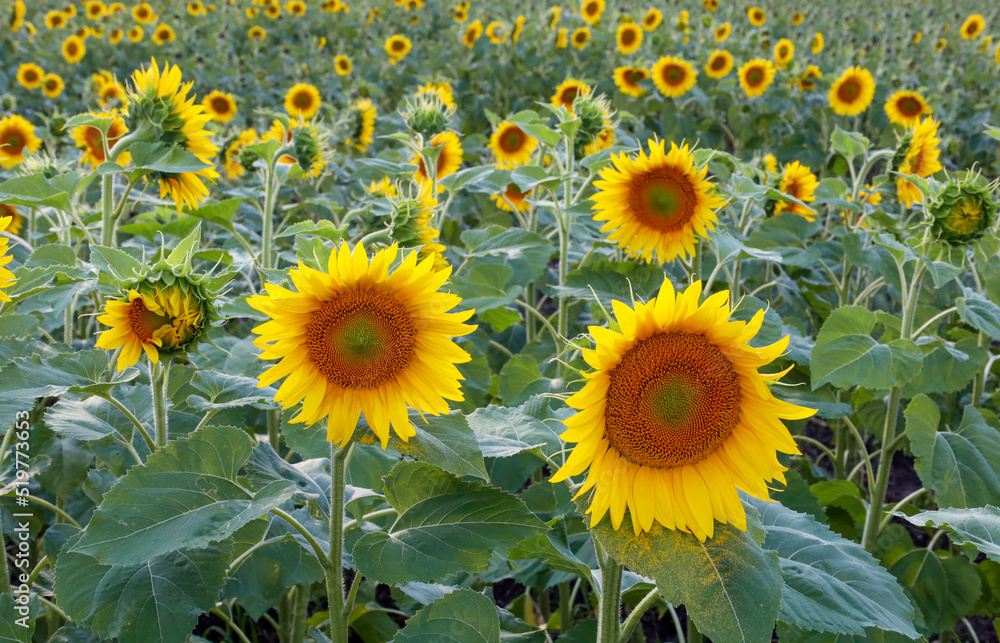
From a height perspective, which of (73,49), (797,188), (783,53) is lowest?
(797,188)

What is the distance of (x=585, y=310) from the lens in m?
3.27

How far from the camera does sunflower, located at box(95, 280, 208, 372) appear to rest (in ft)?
3.82

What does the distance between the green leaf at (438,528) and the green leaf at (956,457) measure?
1.08 meters

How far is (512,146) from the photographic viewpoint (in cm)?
351

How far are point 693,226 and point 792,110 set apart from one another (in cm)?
420

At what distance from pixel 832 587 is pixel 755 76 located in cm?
458

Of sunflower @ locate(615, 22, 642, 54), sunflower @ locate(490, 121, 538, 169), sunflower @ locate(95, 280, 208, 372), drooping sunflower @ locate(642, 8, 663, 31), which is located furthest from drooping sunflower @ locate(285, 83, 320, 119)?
sunflower @ locate(95, 280, 208, 372)

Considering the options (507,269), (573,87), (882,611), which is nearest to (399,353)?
(882,611)

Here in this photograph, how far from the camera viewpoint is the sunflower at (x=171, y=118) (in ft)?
5.82

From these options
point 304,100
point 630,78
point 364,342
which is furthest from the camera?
point 630,78

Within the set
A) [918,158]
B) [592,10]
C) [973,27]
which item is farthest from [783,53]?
[973,27]

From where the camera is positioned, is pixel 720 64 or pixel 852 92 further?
pixel 720 64

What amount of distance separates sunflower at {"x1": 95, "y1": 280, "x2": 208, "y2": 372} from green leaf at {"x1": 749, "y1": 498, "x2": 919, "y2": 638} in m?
0.88

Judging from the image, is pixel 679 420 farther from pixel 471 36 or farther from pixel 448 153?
pixel 471 36
